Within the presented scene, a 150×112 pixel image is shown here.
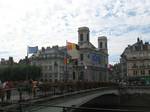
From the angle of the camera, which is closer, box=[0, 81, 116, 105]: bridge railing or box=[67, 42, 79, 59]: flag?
box=[0, 81, 116, 105]: bridge railing

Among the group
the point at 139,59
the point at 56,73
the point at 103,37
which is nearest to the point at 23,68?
the point at 56,73

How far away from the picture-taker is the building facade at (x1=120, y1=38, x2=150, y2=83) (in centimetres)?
13025

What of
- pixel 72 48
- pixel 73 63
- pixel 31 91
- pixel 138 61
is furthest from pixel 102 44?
pixel 31 91

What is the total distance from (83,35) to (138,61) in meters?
27.9

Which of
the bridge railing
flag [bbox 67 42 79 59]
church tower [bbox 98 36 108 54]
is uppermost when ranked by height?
church tower [bbox 98 36 108 54]

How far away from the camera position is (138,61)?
13200 cm

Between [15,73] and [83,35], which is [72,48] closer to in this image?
[15,73]

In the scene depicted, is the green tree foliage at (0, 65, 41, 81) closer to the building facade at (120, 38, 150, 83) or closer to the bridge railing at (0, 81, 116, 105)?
the building facade at (120, 38, 150, 83)

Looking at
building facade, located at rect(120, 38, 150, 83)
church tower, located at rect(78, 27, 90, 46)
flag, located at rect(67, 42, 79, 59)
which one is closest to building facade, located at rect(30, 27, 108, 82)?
church tower, located at rect(78, 27, 90, 46)

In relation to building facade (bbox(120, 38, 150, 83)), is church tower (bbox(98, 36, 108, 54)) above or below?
above

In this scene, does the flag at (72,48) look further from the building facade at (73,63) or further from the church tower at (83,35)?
the church tower at (83,35)

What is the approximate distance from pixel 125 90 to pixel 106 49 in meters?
78.4

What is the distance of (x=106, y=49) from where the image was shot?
167500 mm

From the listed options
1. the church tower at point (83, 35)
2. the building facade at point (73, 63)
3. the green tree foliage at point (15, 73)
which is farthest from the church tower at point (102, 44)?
the green tree foliage at point (15, 73)
